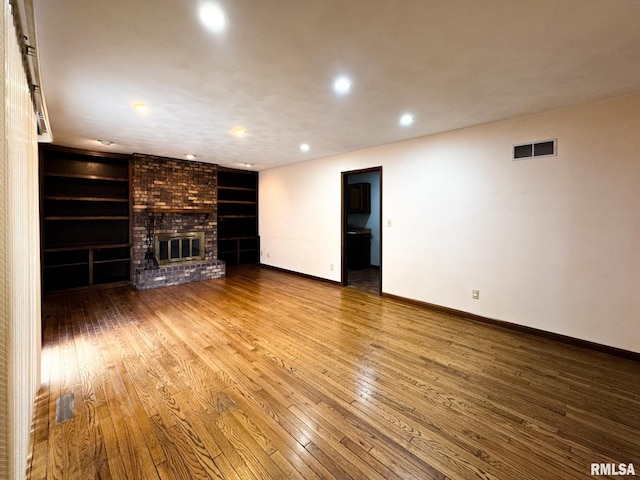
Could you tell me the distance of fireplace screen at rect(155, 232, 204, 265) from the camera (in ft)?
18.4

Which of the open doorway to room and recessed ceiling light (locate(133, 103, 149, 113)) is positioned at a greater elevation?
recessed ceiling light (locate(133, 103, 149, 113))

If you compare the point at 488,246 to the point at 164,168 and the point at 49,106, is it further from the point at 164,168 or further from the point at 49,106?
the point at 164,168

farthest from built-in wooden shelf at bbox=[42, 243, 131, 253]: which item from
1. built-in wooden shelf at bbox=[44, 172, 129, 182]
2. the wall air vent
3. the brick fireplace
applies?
the wall air vent

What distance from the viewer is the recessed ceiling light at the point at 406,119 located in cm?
319

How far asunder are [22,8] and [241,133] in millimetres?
2525

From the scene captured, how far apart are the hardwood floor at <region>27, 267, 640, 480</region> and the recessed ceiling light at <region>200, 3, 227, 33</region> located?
248 centimetres

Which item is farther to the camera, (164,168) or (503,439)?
(164,168)

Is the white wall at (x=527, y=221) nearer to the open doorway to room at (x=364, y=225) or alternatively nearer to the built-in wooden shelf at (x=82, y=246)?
the open doorway to room at (x=364, y=225)

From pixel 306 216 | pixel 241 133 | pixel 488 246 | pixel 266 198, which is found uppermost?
pixel 241 133

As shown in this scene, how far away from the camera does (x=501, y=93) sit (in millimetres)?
2605

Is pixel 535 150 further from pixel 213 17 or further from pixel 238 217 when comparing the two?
pixel 238 217

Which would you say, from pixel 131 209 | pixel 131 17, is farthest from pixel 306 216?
pixel 131 17

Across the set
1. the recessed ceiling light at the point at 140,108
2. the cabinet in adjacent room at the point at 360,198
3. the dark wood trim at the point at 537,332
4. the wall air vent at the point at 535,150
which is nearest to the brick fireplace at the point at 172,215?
the recessed ceiling light at the point at 140,108

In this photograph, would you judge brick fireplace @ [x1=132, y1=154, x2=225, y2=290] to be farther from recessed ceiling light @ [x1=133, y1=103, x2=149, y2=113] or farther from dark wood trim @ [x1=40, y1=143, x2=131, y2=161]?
recessed ceiling light @ [x1=133, y1=103, x2=149, y2=113]
